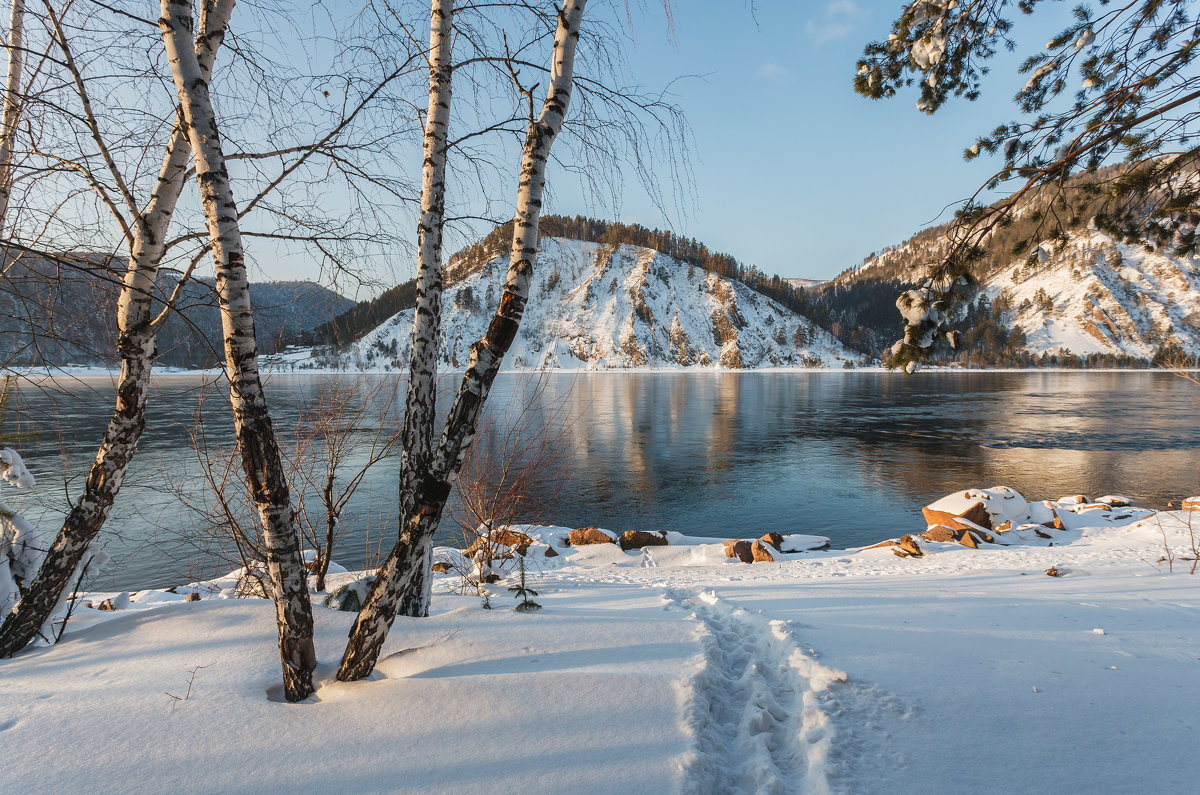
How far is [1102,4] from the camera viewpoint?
5.01 meters

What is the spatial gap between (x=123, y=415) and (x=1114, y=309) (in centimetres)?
24527

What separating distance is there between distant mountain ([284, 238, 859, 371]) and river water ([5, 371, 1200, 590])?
11530 cm

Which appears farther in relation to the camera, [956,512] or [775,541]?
→ [956,512]

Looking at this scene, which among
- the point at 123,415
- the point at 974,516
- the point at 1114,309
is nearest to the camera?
the point at 123,415

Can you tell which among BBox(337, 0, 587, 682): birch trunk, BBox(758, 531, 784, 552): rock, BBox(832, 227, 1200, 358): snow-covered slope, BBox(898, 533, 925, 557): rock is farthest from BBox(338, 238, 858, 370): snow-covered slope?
BBox(337, 0, 587, 682): birch trunk

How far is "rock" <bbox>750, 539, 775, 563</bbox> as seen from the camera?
1201 centimetres

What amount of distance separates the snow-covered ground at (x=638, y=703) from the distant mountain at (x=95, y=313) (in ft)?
7.14

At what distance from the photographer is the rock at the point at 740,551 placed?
12.2m

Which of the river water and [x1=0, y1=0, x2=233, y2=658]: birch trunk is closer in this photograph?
[x1=0, y1=0, x2=233, y2=658]: birch trunk

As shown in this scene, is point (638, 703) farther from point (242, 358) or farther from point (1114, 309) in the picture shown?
point (1114, 309)

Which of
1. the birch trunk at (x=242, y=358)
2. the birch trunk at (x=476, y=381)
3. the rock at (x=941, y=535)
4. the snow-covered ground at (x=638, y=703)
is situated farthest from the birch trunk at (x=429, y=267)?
the rock at (x=941, y=535)

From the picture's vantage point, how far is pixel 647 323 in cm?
16738

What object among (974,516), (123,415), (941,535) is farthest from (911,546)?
(123,415)

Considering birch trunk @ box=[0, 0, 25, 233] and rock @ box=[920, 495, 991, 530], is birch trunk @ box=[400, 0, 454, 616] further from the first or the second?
rock @ box=[920, 495, 991, 530]
